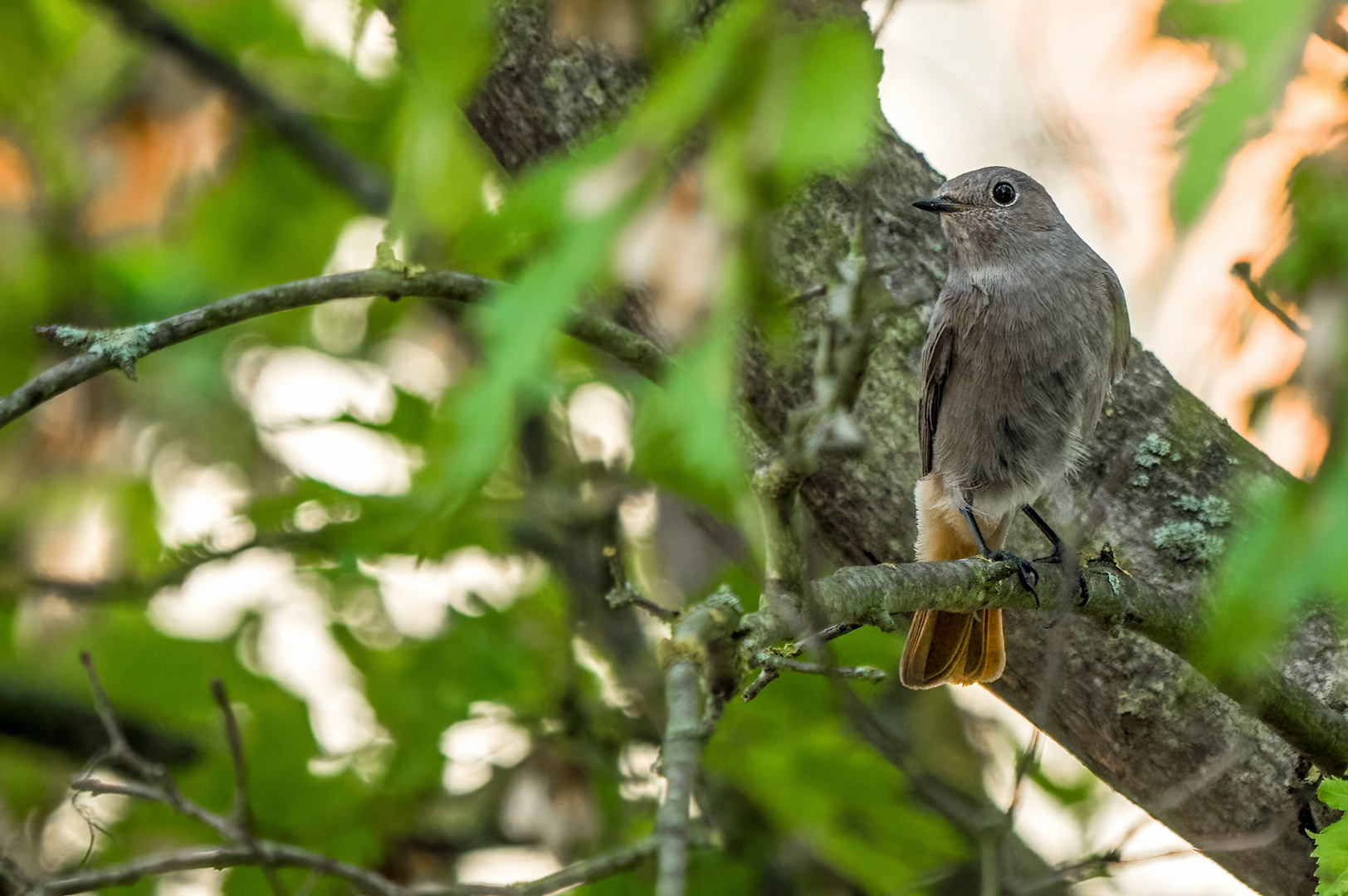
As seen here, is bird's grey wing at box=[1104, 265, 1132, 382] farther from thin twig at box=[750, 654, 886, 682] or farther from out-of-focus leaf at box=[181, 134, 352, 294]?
out-of-focus leaf at box=[181, 134, 352, 294]

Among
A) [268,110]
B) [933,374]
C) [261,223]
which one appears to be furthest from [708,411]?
[261,223]

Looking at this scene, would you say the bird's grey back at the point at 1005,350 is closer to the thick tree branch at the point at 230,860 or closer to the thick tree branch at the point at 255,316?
the thick tree branch at the point at 255,316

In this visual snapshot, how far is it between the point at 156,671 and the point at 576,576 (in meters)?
1.77

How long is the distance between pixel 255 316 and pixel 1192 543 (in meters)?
2.26

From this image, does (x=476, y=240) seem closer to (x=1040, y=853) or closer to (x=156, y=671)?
(x=156, y=671)

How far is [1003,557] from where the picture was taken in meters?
3.12

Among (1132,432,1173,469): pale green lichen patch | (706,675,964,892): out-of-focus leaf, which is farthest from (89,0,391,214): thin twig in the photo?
(1132,432,1173,469): pale green lichen patch

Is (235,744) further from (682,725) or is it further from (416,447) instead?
(682,725)

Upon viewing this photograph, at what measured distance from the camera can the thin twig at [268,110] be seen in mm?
5449

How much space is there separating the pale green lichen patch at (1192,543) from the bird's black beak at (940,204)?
1.08 m

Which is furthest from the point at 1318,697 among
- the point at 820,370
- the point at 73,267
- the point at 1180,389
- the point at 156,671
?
the point at 73,267

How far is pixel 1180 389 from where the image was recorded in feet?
9.76

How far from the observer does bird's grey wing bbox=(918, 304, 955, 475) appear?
321 cm

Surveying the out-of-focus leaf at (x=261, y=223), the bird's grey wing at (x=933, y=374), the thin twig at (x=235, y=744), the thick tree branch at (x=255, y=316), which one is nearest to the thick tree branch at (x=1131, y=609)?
the bird's grey wing at (x=933, y=374)
